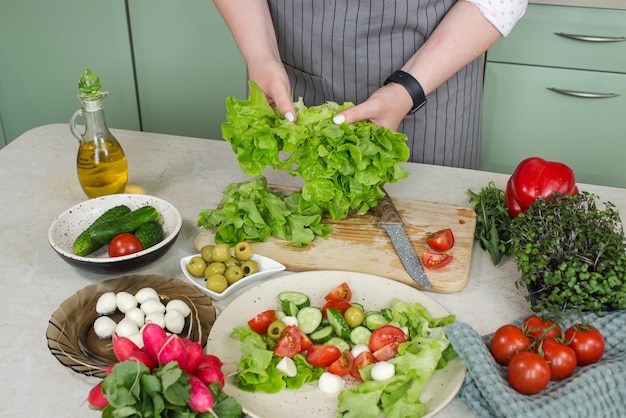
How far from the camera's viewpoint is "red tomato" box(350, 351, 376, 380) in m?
1.08

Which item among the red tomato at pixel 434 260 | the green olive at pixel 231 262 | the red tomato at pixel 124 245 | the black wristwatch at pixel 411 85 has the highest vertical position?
the black wristwatch at pixel 411 85

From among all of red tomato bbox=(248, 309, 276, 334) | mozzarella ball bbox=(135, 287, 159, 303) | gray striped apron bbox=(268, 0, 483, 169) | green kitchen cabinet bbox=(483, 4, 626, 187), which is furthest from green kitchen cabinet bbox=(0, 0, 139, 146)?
red tomato bbox=(248, 309, 276, 334)

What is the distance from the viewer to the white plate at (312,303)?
1.03m

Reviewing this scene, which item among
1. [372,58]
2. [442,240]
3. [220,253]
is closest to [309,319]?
[220,253]

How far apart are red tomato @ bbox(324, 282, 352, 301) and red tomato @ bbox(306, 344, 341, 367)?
6.1 inches

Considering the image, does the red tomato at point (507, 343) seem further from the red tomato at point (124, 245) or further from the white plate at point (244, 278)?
the red tomato at point (124, 245)

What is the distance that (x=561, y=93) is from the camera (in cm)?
253

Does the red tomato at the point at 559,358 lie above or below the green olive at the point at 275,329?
above

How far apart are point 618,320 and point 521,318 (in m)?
0.15

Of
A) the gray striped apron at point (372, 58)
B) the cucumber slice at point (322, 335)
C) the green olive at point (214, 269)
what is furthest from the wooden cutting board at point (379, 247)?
the gray striped apron at point (372, 58)

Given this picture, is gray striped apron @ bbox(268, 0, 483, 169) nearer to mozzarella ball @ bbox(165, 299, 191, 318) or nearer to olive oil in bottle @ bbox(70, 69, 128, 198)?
olive oil in bottle @ bbox(70, 69, 128, 198)

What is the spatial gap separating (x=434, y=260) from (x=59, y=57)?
2247mm

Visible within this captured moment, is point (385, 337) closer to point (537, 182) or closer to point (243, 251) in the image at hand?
point (243, 251)

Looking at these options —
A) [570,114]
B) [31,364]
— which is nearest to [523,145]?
[570,114]
